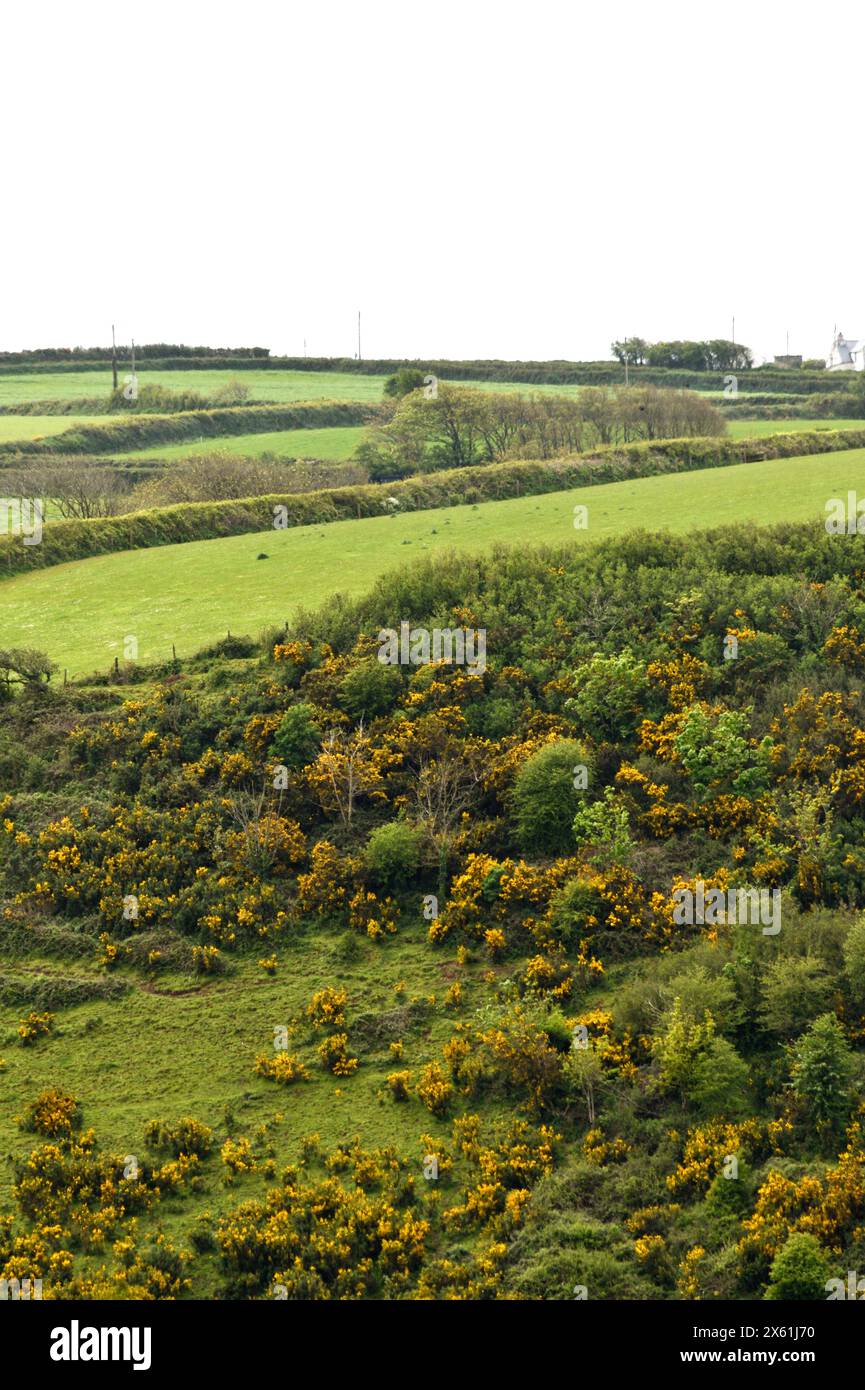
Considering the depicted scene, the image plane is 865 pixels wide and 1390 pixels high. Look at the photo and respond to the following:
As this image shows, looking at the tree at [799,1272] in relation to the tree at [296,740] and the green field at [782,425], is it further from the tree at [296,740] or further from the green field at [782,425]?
the green field at [782,425]

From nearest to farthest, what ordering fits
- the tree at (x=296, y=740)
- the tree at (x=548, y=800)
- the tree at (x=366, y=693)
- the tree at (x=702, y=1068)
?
the tree at (x=702, y=1068)
the tree at (x=548, y=800)
the tree at (x=296, y=740)
the tree at (x=366, y=693)

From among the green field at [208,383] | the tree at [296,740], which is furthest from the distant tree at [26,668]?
the green field at [208,383]

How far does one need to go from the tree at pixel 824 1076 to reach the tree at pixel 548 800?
7.70 meters

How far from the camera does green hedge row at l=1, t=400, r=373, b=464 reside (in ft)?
274

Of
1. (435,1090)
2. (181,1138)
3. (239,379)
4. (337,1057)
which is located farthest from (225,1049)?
(239,379)

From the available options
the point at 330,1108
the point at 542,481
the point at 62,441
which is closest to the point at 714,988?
the point at 330,1108

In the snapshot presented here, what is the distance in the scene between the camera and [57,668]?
102ft

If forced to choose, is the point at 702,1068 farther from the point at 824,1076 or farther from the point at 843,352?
the point at 843,352

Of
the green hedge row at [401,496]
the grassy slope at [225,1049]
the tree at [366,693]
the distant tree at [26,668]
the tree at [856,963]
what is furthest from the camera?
the green hedge row at [401,496]

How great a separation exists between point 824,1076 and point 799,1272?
3477 millimetres

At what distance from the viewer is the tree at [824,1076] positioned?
16.1m

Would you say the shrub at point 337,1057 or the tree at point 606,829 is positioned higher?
the tree at point 606,829

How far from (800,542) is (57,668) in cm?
1972
